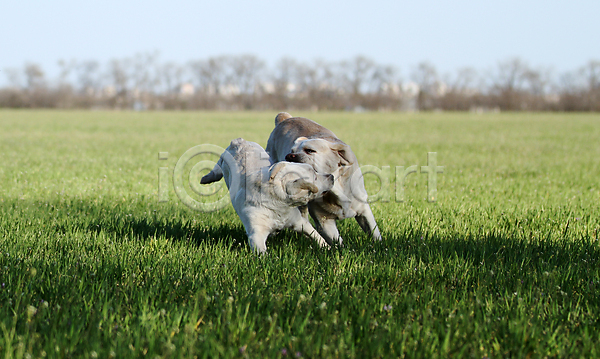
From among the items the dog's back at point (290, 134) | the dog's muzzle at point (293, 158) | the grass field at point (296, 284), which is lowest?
the grass field at point (296, 284)

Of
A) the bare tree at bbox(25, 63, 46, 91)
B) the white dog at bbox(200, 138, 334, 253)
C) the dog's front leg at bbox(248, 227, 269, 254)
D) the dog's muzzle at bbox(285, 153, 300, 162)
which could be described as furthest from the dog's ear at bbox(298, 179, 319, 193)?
the bare tree at bbox(25, 63, 46, 91)

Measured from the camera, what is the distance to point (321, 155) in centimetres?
425

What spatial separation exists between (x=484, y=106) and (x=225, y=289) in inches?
3465

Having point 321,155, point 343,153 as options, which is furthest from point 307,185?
point 343,153

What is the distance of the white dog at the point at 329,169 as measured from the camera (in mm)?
4242

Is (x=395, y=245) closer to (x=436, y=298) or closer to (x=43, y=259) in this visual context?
(x=436, y=298)

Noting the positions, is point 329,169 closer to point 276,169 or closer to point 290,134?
point 276,169

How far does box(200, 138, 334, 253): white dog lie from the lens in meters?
4.04

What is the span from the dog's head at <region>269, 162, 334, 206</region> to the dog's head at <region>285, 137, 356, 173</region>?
0.15m

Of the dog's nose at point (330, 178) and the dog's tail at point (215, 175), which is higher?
the dog's nose at point (330, 178)

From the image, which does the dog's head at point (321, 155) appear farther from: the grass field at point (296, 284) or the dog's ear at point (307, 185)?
the grass field at point (296, 284)

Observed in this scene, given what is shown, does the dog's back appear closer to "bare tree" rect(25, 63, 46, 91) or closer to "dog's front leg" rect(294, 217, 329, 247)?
"dog's front leg" rect(294, 217, 329, 247)

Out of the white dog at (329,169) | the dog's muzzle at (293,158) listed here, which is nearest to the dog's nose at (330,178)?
the white dog at (329,169)

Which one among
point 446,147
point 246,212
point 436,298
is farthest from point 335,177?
point 446,147
